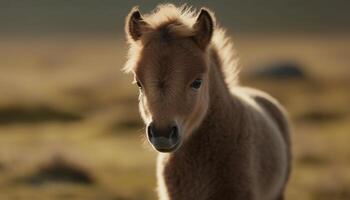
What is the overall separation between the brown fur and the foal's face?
0.03ft

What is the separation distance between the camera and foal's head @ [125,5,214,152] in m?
6.79

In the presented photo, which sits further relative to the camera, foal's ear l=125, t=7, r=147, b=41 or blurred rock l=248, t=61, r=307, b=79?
blurred rock l=248, t=61, r=307, b=79

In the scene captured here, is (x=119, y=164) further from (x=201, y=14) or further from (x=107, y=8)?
(x=107, y=8)

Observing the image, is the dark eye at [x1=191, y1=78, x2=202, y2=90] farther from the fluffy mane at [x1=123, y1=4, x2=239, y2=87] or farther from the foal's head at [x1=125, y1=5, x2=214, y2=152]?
the fluffy mane at [x1=123, y1=4, x2=239, y2=87]

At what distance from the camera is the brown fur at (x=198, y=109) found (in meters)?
7.01

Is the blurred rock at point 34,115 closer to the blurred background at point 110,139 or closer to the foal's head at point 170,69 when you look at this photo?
the blurred background at point 110,139

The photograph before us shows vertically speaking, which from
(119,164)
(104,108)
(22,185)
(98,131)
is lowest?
(22,185)

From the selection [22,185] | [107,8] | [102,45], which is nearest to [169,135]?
[22,185]

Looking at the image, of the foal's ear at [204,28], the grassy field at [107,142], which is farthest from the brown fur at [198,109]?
the grassy field at [107,142]

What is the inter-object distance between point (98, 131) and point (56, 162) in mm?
10880

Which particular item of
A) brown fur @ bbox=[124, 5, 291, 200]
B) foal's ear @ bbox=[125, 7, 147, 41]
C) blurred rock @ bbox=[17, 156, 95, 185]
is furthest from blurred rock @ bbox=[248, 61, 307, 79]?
foal's ear @ bbox=[125, 7, 147, 41]

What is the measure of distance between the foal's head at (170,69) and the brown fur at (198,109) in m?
0.01

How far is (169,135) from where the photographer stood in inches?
261

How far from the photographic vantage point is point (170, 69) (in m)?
6.98
